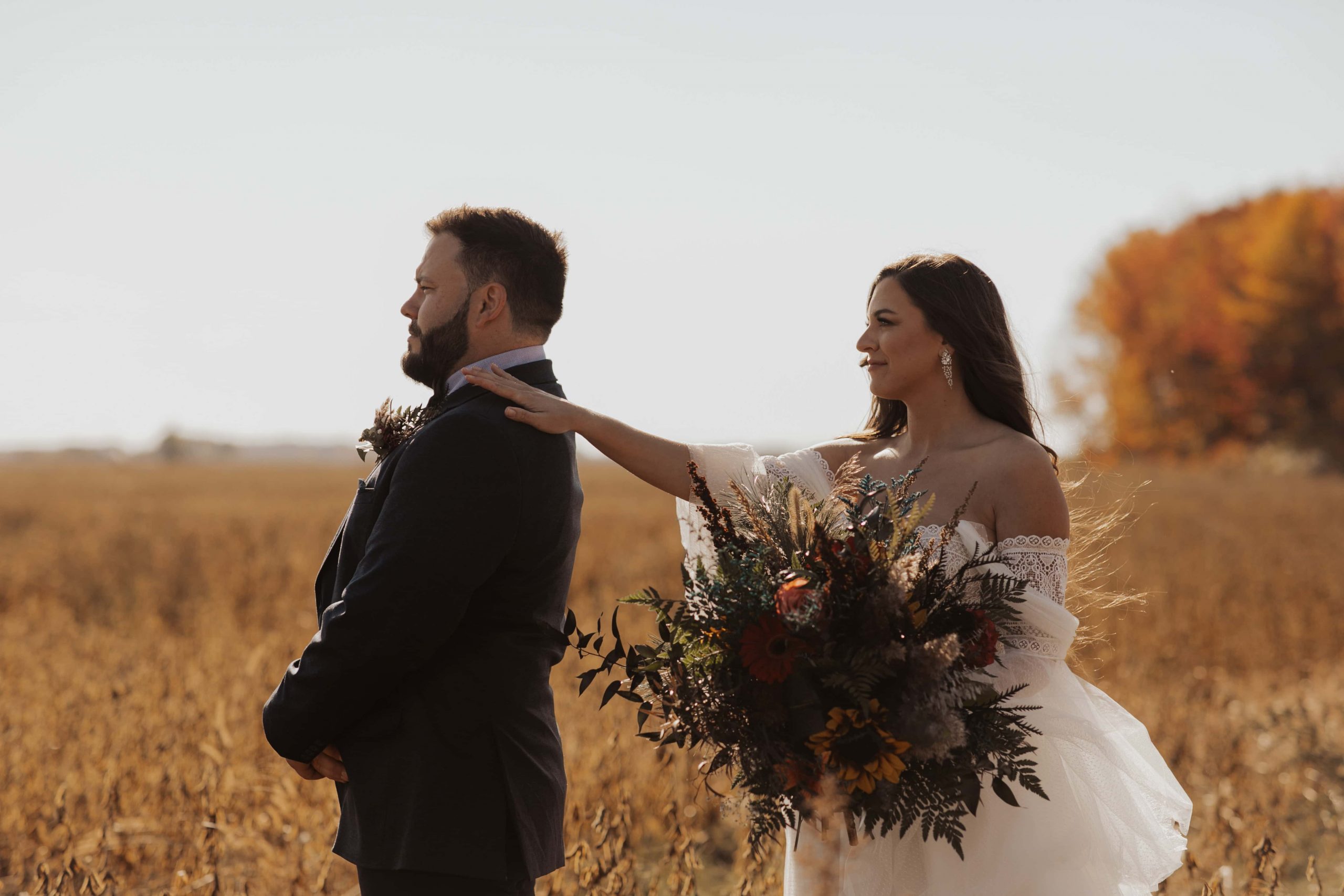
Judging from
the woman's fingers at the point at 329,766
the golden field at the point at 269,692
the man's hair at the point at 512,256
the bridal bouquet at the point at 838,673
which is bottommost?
the golden field at the point at 269,692

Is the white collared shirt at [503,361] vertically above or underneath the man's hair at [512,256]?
underneath

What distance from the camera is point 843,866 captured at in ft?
9.43

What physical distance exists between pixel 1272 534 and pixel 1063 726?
54.3 feet

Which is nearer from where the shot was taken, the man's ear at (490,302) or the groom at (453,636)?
the groom at (453,636)

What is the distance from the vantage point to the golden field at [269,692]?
12.8 feet

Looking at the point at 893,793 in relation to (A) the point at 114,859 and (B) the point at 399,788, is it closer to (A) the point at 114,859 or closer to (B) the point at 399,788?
(B) the point at 399,788

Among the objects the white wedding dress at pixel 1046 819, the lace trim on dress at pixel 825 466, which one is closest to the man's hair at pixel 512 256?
the white wedding dress at pixel 1046 819

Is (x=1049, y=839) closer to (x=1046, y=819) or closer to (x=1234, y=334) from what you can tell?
(x=1046, y=819)

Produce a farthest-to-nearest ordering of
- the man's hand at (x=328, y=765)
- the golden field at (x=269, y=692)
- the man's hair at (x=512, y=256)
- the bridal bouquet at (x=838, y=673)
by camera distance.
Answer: the golden field at (x=269, y=692), the man's hair at (x=512, y=256), the man's hand at (x=328, y=765), the bridal bouquet at (x=838, y=673)

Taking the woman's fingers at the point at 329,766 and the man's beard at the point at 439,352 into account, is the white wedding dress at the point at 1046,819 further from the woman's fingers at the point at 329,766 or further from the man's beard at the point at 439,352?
the woman's fingers at the point at 329,766

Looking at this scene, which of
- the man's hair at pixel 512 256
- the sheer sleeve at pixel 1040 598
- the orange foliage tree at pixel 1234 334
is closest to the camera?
the man's hair at pixel 512 256

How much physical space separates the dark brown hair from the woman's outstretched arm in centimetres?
80

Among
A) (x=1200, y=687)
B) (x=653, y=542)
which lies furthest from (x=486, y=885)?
(x=653, y=542)

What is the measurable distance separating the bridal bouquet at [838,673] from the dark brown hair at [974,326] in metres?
0.97
